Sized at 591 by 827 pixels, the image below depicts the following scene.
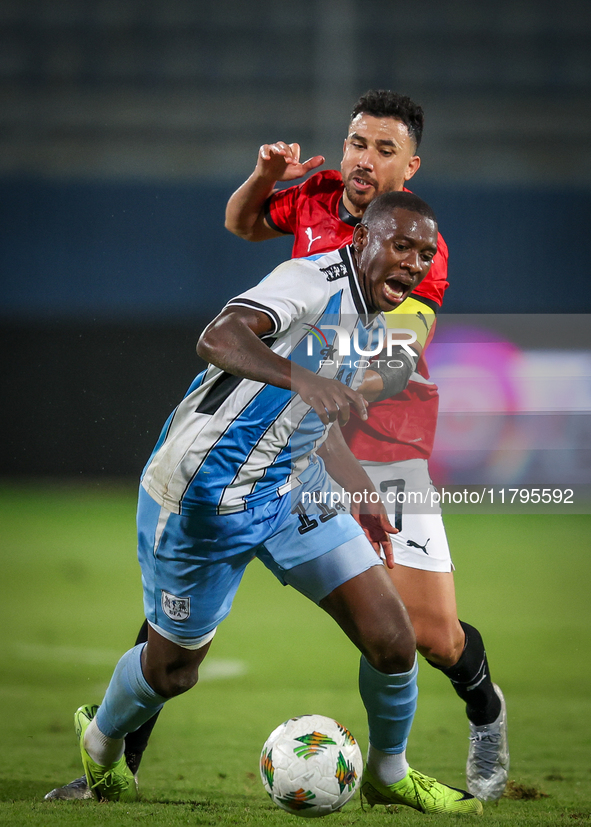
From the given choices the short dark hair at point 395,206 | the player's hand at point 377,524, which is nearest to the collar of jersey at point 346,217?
the short dark hair at point 395,206

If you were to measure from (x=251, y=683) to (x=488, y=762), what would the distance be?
1.25 meters

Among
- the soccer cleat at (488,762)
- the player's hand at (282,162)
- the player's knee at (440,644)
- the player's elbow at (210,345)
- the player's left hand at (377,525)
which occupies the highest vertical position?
the player's hand at (282,162)

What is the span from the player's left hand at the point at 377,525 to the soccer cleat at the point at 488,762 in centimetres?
67

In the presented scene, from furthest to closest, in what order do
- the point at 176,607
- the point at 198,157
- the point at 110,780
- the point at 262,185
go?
the point at 198,157 < the point at 262,185 < the point at 110,780 < the point at 176,607

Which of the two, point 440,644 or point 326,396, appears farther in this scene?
point 440,644

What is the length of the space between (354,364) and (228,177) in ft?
13.9

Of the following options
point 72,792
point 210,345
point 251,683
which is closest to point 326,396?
point 210,345

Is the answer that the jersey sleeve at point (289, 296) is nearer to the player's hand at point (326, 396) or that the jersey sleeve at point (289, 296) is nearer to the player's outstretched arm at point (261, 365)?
the player's outstretched arm at point (261, 365)

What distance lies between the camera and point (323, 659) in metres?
4.05

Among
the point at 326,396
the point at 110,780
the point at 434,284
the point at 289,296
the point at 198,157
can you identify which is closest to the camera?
the point at 326,396

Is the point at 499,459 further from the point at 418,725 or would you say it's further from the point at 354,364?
the point at 354,364

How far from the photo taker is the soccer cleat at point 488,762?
106 inches

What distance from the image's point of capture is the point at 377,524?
8.23ft

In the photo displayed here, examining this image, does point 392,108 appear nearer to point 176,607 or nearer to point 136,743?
point 176,607
